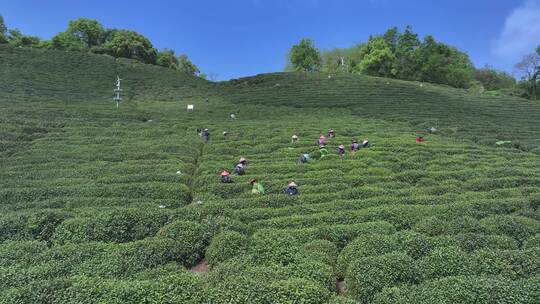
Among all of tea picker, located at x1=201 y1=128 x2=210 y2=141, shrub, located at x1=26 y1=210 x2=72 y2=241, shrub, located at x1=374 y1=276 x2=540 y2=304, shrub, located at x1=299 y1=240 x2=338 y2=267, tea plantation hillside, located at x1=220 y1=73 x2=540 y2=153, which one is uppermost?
tea plantation hillside, located at x1=220 y1=73 x2=540 y2=153

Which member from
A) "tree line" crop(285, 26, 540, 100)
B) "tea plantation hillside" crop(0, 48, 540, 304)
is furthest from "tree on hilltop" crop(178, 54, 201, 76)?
"tea plantation hillside" crop(0, 48, 540, 304)

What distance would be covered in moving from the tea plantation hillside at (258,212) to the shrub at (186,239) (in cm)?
4

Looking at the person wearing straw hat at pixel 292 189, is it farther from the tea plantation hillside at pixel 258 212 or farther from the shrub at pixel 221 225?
the shrub at pixel 221 225

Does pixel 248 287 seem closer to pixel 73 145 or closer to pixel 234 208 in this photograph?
pixel 234 208

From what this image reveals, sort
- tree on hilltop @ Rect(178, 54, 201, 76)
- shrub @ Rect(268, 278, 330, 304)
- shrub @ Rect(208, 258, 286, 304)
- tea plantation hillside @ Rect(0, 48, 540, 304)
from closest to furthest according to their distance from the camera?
1. shrub @ Rect(268, 278, 330, 304)
2. shrub @ Rect(208, 258, 286, 304)
3. tea plantation hillside @ Rect(0, 48, 540, 304)
4. tree on hilltop @ Rect(178, 54, 201, 76)

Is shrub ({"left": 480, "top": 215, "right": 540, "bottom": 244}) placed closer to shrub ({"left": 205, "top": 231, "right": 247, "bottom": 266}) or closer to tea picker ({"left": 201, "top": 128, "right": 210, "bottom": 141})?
shrub ({"left": 205, "top": 231, "right": 247, "bottom": 266})

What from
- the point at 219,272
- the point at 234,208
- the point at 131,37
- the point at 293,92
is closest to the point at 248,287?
the point at 219,272

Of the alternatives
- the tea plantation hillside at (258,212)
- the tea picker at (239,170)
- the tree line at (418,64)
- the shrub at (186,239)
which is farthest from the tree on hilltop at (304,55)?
the shrub at (186,239)

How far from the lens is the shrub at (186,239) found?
34.5ft

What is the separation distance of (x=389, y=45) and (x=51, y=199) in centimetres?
6211

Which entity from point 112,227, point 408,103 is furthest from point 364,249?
point 408,103

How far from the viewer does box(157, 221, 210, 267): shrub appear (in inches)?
414

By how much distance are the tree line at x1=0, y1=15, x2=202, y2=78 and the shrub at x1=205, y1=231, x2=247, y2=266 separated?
58051mm

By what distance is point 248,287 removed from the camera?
8336mm
